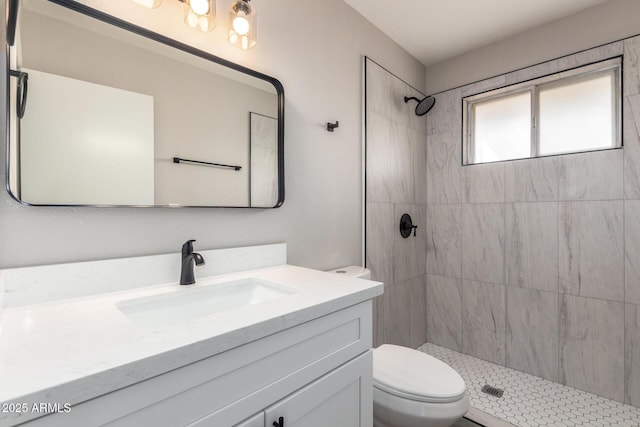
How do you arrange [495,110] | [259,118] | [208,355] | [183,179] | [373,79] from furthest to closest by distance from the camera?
[495,110]
[373,79]
[259,118]
[183,179]
[208,355]

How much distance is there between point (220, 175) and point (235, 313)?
681 mm

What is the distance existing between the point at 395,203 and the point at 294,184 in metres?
1.01

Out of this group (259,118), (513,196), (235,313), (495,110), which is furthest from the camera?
(495,110)

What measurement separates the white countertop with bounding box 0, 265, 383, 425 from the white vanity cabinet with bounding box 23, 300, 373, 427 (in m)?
0.03

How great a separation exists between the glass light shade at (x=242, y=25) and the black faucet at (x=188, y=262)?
87cm

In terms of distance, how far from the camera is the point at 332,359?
888 millimetres

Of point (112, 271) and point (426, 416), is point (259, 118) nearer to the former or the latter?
point (112, 271)

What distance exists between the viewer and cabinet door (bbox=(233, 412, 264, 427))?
682 mm

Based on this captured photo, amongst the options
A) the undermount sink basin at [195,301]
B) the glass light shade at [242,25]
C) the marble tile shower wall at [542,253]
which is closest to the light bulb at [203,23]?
the glass light shade at [242,25]

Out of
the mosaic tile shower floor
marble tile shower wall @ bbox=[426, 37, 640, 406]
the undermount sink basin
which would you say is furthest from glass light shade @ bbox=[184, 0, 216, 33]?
the mosaic tile shower floor

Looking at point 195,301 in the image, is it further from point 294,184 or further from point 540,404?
point 540,404

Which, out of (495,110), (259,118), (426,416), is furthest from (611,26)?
(426,416)

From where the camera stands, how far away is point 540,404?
181 centimetres

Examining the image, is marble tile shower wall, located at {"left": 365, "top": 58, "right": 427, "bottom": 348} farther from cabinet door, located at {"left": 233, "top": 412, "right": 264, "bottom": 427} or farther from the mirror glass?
cabinet door, located at {"left": 233, "top": 412, "right": 264, "bottom": 427}
